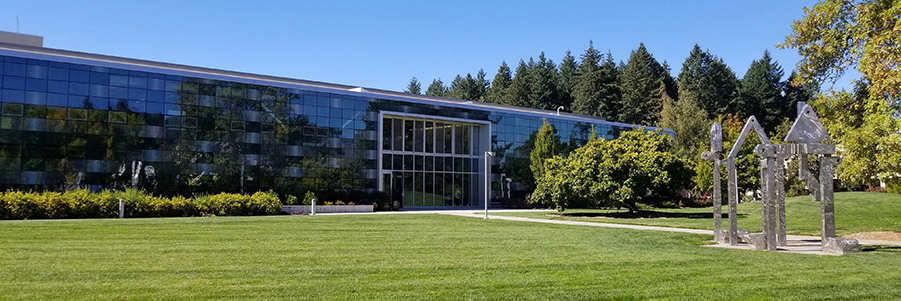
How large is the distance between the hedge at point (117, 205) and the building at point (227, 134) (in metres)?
2.11

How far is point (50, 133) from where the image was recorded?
2825cm

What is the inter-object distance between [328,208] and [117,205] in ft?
34.2

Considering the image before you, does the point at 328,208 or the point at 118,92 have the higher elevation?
the point at 118,92

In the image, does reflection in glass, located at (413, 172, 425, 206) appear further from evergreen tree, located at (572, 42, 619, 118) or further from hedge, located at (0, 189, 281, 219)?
evergreen tree, located at (572, 42, 619, 118)

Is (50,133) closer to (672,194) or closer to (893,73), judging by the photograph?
(672,194)

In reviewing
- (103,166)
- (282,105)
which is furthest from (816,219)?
(103,166)

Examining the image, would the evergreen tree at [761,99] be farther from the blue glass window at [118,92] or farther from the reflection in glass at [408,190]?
the blue glass window at [118,92]

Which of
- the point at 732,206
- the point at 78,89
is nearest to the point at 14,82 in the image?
the point at 78,89

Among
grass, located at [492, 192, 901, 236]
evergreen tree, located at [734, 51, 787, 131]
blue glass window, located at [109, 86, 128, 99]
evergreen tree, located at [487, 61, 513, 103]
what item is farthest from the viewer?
evergreen tree, located at [487, 61, 513, 103]

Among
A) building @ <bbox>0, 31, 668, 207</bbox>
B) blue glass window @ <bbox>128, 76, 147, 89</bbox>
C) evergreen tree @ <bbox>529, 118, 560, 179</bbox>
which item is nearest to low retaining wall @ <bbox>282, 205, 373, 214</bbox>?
building @ <bbox>0, 31, 668, 207</bbox>

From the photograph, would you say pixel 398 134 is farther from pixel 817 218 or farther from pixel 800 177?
pixel 800 177

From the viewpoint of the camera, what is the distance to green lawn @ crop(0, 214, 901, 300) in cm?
747

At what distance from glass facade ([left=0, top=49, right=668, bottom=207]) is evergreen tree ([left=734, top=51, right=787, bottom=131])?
1810 inches

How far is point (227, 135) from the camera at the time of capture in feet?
108
